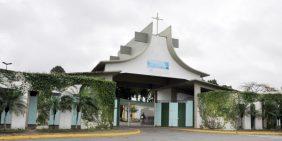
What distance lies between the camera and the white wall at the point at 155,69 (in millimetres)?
30039

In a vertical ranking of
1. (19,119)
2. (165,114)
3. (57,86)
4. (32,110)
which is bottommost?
(19,119)

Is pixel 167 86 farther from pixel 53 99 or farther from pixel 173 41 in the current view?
pixel 53 99

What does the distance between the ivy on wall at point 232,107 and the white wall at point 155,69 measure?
275 cm

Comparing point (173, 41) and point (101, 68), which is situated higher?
point (173, 41)

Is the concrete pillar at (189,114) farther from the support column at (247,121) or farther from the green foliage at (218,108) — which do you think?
the support column at (247,121)

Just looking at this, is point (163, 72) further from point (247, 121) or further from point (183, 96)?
point (247, 121)

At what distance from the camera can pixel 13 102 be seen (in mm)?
19641

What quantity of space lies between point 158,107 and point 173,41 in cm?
622

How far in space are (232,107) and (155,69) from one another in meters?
6.72

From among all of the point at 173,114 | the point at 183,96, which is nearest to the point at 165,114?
the point at 173,114

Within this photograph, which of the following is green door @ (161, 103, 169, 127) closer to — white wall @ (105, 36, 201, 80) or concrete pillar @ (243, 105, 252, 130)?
white wall @ (105, 36, 201, 80)

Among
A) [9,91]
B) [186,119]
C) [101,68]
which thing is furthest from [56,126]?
[186,119]

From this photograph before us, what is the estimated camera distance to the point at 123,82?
35062 millimetres

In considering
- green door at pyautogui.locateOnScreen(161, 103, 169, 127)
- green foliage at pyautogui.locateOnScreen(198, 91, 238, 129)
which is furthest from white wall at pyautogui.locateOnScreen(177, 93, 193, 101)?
green foliage at pyautogui.locateOnScreen(198, 91, 238, 129)
